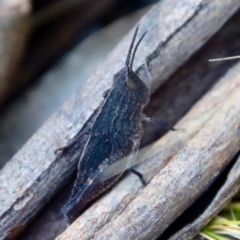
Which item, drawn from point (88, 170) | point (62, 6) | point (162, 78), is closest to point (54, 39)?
point (62, 6)

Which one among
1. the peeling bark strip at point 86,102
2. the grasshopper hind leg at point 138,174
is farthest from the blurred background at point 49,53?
the grasshopper hind leg at point 138,174

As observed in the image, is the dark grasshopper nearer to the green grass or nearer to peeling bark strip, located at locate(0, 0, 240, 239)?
peeling bark strip, located at locate(0, 0, 240, 239)

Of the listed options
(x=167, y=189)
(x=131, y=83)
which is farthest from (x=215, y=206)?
(x=131, y=83)

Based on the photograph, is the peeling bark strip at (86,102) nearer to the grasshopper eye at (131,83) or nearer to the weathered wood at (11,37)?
the grasshopper eye at (131,83)

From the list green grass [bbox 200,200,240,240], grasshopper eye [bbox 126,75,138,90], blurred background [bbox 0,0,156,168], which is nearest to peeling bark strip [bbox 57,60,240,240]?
green grass [bbox 200,200,240,240]

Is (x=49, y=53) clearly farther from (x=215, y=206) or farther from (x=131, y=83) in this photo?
(x=215, y=206)

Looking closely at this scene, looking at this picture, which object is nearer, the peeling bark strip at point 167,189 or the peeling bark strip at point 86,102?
the peeling bark strip at point 167,189
